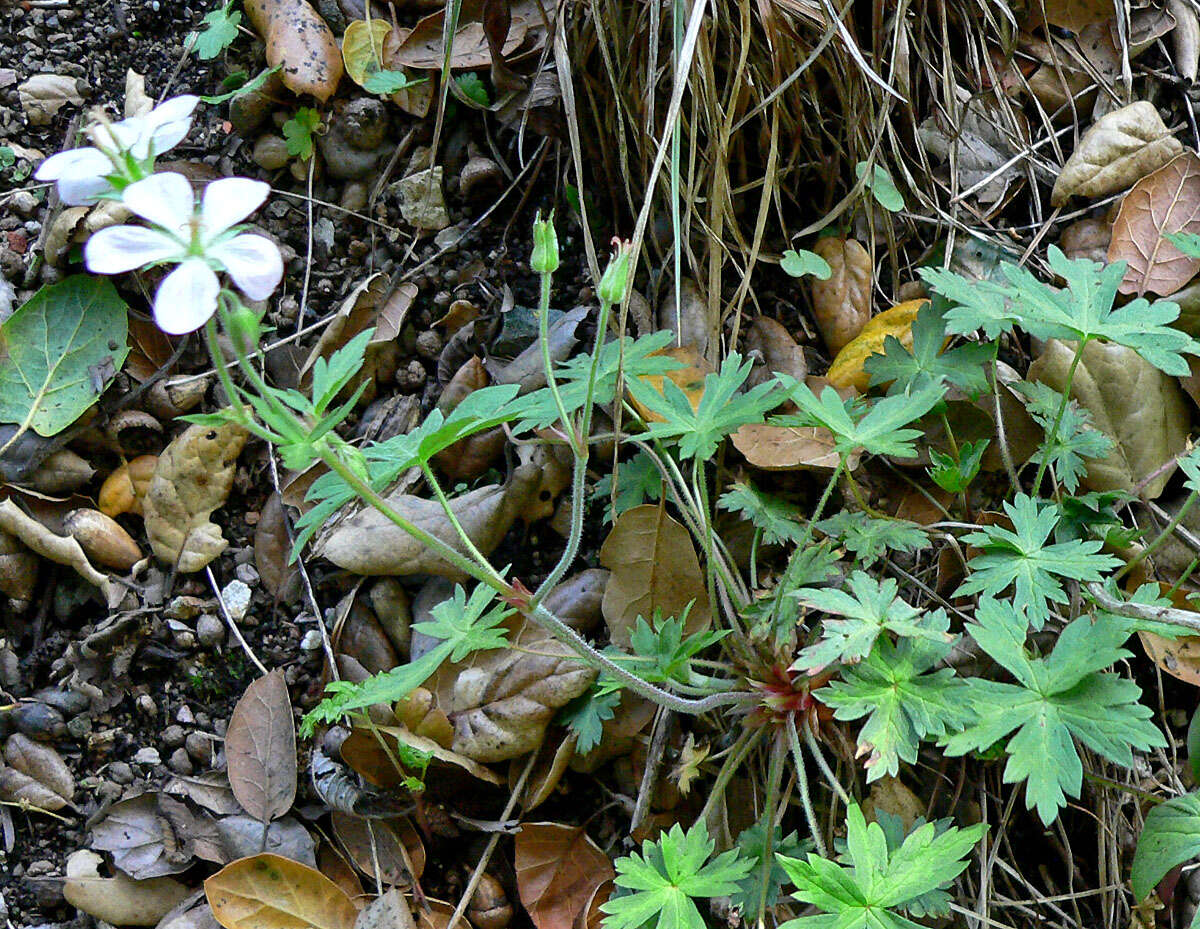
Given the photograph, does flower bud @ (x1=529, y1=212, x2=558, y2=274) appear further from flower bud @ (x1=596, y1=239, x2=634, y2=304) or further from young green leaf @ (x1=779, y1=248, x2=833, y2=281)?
young green leaf @ (x1=779, y1=248, x2=833, y2=281)

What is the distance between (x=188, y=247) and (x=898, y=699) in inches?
36.7

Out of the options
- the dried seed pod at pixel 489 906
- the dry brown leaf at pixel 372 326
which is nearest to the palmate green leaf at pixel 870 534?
the dried seed pod at pixel 489 906

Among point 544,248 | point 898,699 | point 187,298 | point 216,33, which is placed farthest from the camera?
point 216,33

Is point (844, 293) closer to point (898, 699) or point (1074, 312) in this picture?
point (1074, 312)

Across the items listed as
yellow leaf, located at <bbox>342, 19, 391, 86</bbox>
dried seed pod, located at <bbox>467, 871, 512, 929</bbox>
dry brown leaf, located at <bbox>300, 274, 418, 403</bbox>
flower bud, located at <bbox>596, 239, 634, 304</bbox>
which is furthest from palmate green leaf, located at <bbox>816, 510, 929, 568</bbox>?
yellow leaf, located at <bbox>342, 19, 391, 86</bbox>

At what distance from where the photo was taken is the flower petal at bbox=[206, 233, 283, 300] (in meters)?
0.85

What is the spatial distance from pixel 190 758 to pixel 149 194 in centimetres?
110

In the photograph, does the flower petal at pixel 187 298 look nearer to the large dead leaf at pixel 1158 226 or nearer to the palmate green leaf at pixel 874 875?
Result: the palmate green leaf at pixel 874 875

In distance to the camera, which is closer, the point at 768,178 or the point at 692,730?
the point at 692,730

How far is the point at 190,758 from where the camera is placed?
1.66m

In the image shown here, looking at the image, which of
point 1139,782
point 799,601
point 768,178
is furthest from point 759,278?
point 1139,782

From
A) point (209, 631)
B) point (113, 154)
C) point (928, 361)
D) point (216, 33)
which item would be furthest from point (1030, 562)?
point (216, 33)

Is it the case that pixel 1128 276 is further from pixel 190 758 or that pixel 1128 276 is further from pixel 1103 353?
pixel 190 758

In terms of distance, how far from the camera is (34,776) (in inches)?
64.5
